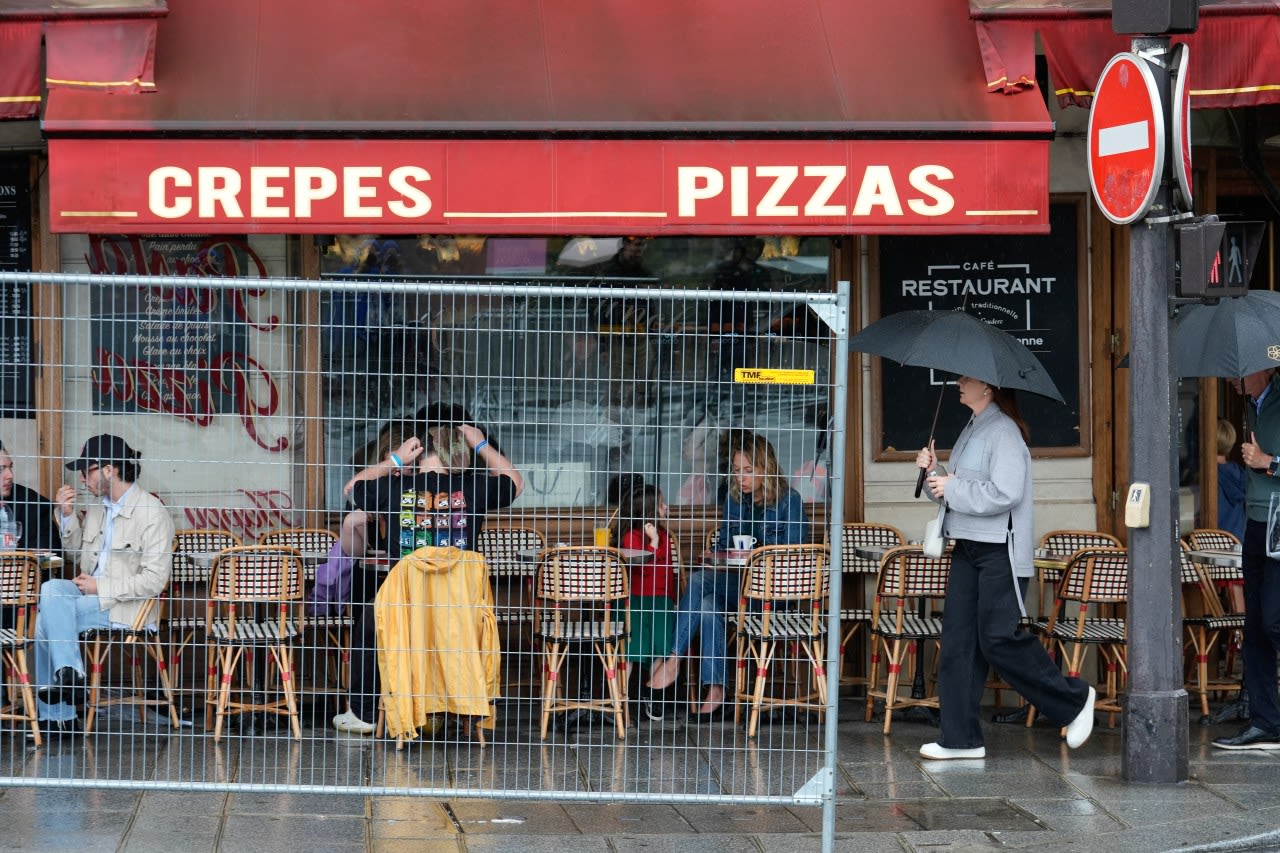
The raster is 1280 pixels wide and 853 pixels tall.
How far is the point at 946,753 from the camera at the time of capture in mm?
7969

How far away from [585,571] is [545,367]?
3.41 feet

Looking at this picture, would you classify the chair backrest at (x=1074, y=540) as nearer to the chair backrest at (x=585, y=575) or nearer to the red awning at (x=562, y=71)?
the red awning at (x=562, y=71)

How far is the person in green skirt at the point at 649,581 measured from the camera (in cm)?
703

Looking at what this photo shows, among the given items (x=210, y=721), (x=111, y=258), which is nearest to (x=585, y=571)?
(x=210, y=721)

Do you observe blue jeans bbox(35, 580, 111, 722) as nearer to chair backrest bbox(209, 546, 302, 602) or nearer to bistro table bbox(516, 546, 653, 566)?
chair backrest bbox(209, 546, 302, 602)

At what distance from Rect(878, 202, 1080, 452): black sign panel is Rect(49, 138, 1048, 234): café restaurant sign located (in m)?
1.39

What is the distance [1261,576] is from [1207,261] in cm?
181

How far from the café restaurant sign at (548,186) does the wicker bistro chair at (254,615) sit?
158 centimetres

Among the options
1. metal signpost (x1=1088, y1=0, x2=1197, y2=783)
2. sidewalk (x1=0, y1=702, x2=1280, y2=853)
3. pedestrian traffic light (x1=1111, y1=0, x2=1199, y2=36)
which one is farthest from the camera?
metal signpost (x1=1088, y1=0, x2=1197, y2=783)

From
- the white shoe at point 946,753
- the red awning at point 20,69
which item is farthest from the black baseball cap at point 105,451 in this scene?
the white shoe at point 946,753

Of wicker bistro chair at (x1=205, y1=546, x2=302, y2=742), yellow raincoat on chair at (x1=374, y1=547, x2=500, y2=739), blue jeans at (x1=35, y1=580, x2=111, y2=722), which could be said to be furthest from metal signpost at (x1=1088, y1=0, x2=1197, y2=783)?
blue jeans at (x1=35, y1=580, x2=111, y2=722)

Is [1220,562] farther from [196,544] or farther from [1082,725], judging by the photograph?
[196,544]

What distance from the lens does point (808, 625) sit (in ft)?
27.2

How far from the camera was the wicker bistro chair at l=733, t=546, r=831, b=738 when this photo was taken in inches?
318
